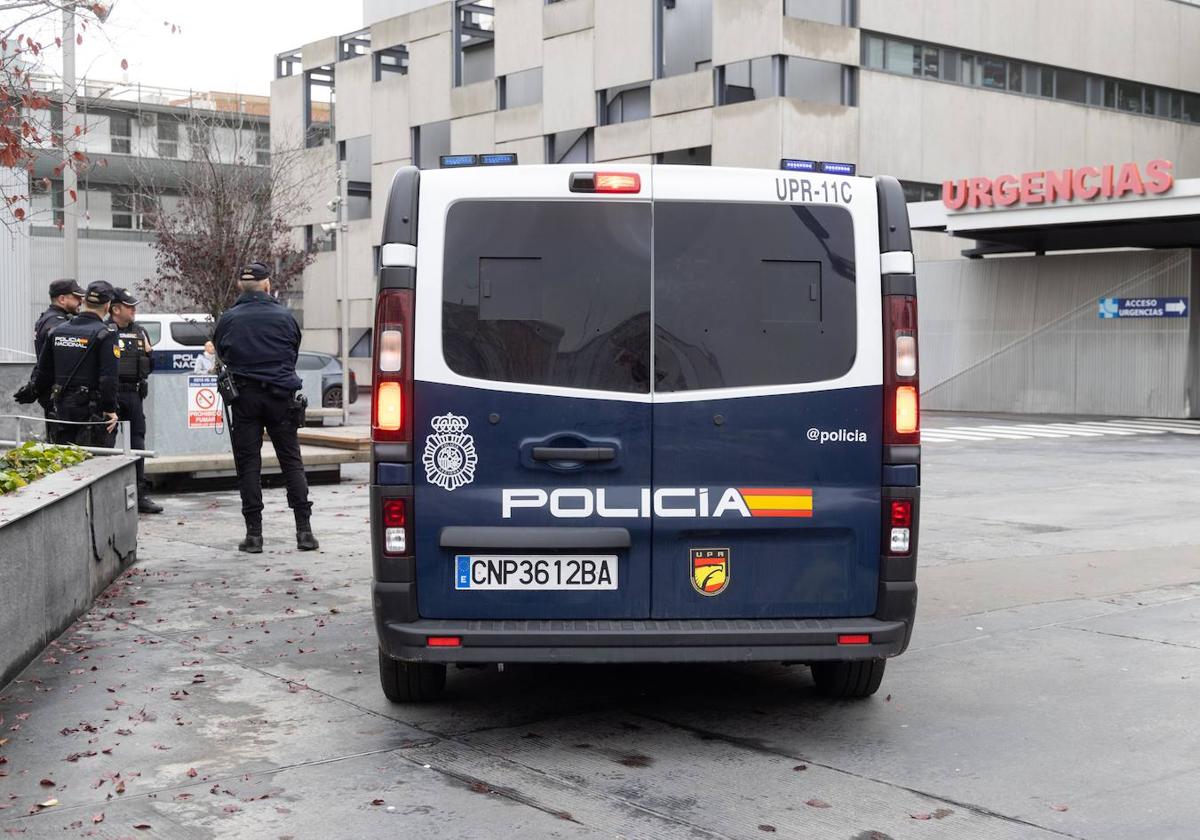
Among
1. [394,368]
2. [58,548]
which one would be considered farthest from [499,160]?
[58,548]

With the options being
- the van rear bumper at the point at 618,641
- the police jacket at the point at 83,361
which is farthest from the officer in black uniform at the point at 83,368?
the van rear bumper at the point at 618,641

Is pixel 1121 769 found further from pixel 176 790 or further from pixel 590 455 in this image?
pixel 176 790

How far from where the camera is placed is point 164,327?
25.4m

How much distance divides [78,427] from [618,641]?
23.1 ft

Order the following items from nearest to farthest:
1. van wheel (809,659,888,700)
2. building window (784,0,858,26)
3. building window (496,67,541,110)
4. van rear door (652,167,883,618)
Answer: van rear door (652,167,883,618) < van wheel (809,659,888,700) < building window (784,0,858,26) < building window (496,67,541,110)

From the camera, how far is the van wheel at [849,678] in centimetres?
592

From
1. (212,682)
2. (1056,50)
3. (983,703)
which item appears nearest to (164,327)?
(212,682)

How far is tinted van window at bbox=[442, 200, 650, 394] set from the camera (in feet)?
17.2

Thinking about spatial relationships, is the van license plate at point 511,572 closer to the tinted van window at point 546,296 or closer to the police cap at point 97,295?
the tinted van window at point 546,296

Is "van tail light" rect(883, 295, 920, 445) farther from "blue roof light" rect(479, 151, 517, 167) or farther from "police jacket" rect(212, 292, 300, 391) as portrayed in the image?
"police jacket" rect(212, 292, 300, 391)

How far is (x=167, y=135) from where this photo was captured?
53.0 m

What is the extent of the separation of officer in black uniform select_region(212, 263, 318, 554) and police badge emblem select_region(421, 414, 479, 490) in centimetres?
470

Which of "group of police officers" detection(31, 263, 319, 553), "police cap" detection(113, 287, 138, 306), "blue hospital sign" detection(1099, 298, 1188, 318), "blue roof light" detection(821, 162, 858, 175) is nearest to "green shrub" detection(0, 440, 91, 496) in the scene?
"group of police officers" detection(31, 263, 319, 553)

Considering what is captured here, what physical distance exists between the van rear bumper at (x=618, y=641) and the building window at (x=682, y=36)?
3463 centimetres
